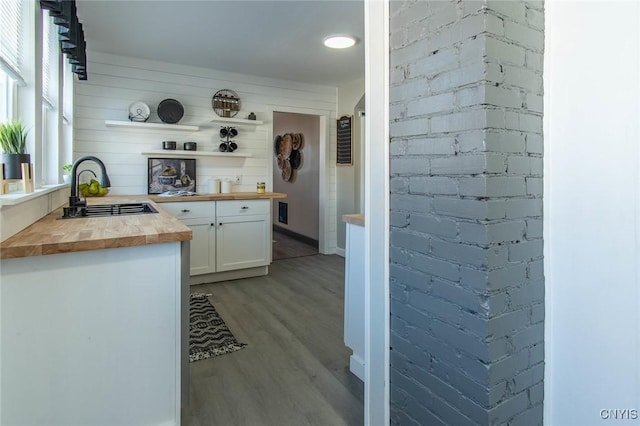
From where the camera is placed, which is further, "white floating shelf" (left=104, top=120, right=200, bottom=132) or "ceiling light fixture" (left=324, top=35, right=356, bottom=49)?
"white floating shelf" (left=104, top=120, right=200, bottom=132)

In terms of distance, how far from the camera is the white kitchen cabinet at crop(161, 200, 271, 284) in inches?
154

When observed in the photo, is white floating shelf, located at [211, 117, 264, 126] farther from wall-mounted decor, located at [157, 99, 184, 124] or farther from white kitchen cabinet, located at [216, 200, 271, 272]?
white kitchen cabinet, located at [216, 200, 271, 272]

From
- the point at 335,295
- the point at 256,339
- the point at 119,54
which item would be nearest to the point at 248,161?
the point at 119,54

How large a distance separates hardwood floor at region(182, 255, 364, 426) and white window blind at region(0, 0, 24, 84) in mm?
1737

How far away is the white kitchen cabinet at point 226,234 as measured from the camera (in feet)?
12.8

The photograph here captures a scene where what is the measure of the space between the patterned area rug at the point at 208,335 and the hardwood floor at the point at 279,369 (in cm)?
6

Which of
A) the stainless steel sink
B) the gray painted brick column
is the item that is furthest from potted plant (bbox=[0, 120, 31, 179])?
the gray painted brick column

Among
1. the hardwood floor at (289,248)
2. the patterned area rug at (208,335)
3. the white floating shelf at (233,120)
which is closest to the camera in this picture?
the patterned area rug at (208,335)

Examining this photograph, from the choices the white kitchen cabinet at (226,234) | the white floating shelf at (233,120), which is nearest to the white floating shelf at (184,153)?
the white floating shelf at (233,120)

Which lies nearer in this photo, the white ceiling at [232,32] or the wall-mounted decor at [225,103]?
the white ceiling at [232,32]

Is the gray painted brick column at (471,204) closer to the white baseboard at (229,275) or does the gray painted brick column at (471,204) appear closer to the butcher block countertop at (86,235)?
the butcher block countertop at (86,235)

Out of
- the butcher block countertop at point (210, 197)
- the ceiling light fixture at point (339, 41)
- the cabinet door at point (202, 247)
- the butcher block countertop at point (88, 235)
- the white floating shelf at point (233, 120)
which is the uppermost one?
the ceiling light fixture at point (339, 41)

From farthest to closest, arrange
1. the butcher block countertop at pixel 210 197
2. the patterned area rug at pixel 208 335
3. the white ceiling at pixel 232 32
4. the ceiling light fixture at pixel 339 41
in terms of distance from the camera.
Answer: the butcher block countertop at pixel 210 197, the ceiling light fixture at pixel 339 41, the white ceiling at pixel 232 32, the patterned area rug at pixel 208 335

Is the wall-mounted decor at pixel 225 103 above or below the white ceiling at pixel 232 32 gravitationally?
below
